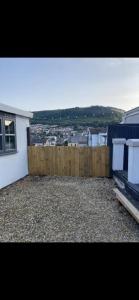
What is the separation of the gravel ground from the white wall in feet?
1.43

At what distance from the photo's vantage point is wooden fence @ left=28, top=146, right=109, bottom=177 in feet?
25.9

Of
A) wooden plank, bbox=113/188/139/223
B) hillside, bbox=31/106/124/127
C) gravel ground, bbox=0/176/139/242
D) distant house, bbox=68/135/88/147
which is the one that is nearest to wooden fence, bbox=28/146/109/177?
gravel ground, bbox=0/176/139/242

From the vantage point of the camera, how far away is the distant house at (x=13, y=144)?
254 inches

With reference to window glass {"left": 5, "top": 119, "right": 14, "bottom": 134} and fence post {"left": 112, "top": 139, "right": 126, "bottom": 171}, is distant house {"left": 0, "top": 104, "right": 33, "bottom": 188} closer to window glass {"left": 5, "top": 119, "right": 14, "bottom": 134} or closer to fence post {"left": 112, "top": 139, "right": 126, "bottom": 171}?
window glass {"left": 5, "top": 119, "right": 14, "bottom": 134}

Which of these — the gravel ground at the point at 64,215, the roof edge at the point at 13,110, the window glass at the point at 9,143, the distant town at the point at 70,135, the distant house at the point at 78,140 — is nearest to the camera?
the gravel ground at the point at 64,215

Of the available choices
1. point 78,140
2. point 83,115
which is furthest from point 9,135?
point 78,140

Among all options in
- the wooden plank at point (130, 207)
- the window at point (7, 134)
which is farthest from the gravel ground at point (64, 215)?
the window at point (7, 134)

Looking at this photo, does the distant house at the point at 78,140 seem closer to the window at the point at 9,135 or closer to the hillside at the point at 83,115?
the hillside at the point at 83,115

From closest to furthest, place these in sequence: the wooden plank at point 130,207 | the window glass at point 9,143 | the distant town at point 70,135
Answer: the wooden plank at point 130,207 → the window glass at point 9,143 → the distant town at point 70,135

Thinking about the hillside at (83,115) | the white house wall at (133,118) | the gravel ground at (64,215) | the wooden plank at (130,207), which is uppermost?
the hillside at (83,115)

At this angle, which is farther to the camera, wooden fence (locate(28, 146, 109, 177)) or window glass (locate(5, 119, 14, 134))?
wooden fence (locate(28, 146, 109, 177))
